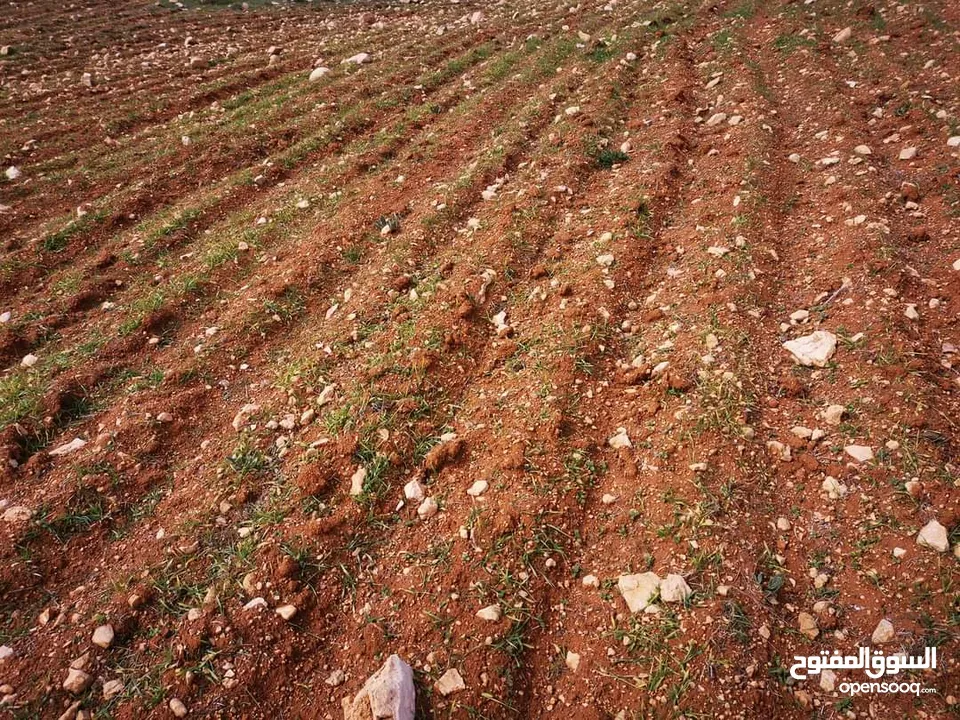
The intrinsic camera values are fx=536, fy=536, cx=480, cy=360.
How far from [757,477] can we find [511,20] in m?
16.6

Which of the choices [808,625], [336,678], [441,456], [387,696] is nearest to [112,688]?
[336,678]

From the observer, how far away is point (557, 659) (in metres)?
3.42

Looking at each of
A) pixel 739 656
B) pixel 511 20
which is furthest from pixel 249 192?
pixel 511 20

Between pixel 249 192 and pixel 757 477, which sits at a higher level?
pixel 249 192

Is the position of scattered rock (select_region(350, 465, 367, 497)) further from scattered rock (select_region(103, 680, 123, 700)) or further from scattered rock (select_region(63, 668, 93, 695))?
scattered rock (select_region(63, 668, 93, 695))

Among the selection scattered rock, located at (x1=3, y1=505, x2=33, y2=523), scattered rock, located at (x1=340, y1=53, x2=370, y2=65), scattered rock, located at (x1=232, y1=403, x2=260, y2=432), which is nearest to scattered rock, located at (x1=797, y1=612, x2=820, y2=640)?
scattered rock, located at (x1=232, y1=403, x2=260, y2=432)

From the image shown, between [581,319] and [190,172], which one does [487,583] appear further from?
[190,172]

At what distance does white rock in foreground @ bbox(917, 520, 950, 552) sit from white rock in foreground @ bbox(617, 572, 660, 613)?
1742mm

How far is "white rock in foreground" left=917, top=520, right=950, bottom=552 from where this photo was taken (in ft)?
11.4

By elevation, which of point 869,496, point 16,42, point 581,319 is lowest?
point 869,496

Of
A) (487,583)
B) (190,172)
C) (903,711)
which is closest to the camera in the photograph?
(903,711)

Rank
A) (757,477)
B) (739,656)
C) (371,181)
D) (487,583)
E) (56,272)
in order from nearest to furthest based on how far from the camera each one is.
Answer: (739,656) < (487,583) < (757,477) < (56,272) < (371,181)

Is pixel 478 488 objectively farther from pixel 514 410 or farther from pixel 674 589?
pixel 674 589

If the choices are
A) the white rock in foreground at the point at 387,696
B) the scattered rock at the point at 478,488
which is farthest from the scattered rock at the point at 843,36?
the white rock in foreground at the point at 387,696
